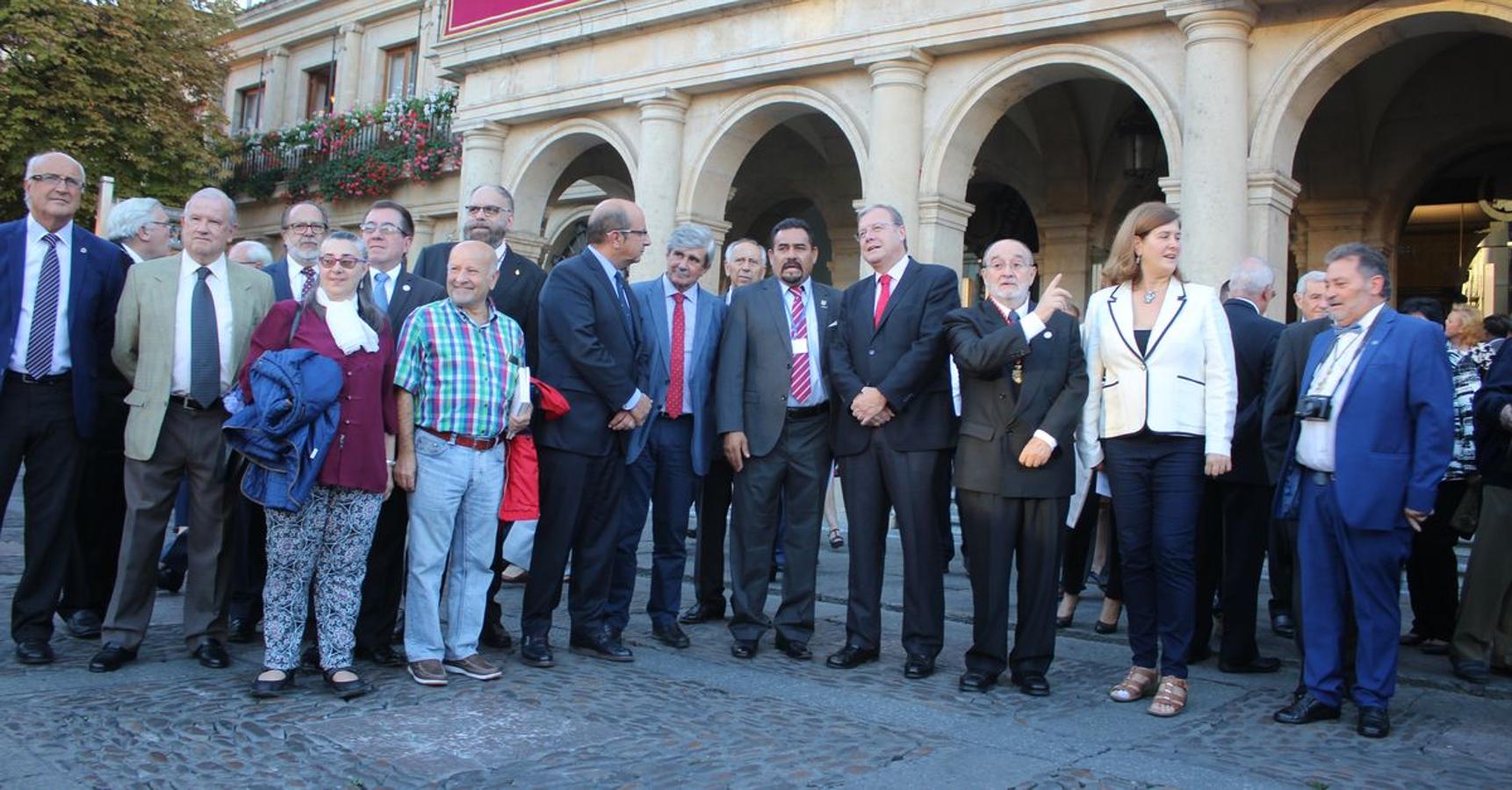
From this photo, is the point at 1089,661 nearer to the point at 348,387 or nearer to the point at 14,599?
the point at 348,387

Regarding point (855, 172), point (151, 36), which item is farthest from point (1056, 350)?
point (151, 36)

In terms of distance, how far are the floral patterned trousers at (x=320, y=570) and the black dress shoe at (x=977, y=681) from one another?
255cm

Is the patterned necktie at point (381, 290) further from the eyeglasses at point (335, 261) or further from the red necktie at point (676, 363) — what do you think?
the red necktie at point (676, 363)

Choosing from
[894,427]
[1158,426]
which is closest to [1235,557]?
[1158,426]

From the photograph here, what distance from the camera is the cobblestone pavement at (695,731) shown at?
371 centimetres

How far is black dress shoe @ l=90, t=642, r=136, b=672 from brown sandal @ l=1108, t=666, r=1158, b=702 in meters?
4.14

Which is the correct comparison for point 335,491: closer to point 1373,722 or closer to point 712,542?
point 712,542

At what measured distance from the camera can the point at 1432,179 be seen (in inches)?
562

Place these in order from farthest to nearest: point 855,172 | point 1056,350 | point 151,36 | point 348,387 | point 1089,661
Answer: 1. point 151,36
2. point 855,172
3. point 1089,661
4. point 1056,350
5. point 348,387

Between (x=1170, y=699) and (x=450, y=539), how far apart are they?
10.1 ft

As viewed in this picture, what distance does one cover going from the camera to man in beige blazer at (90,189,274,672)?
199 inches

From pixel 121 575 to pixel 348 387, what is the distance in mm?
1343

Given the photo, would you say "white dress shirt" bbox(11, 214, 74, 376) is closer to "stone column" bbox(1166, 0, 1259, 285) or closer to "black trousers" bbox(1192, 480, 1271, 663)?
"black trousers" bbox(1192, 480, 1271, 663)

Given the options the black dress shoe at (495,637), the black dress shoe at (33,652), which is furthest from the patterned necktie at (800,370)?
the black dress shoe at (33,652)
